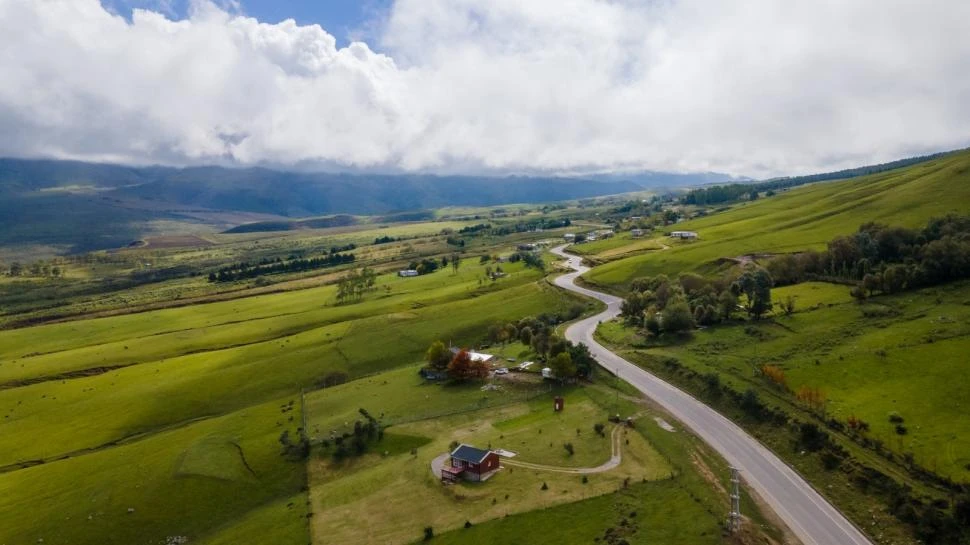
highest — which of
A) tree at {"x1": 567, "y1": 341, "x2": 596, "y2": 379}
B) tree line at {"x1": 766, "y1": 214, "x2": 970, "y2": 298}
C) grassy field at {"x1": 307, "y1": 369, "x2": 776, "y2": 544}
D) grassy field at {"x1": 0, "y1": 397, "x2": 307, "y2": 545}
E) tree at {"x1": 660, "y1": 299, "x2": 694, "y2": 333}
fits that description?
tree line at {"x1": 766, "y1": 214, "x2": 970, "y2": 298}

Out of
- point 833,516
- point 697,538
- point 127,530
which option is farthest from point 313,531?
point 833,516

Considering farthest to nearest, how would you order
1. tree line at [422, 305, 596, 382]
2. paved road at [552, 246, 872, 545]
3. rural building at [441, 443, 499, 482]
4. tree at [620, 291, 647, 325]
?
tree at [620, 291, 647, 325] < tree line at [422, 305, 596, 382] < rural building at [441, 443, 499, 482] < paved road at [552, 246, 872, 545]

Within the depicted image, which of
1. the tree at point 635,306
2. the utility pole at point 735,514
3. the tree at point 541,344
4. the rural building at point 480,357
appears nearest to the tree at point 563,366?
the tree at point 541,344

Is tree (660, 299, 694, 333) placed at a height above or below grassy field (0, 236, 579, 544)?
above

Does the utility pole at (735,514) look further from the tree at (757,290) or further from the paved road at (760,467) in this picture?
the tree at (757,290)

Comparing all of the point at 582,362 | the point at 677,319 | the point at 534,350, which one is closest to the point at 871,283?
the point at 677,319

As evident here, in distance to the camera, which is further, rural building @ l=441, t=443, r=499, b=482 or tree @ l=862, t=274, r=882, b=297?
tree @ l=862, t=274, r=882, b=297

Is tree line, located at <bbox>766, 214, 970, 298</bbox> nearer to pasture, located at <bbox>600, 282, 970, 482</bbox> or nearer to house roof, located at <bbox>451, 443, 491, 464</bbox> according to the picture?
pasture, located at <bbox>600, 282, 970, 482</bbox>

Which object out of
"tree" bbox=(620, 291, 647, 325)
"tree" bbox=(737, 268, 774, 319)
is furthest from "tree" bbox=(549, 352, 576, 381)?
"tree" bbox=(737, 268, 774, 319)
